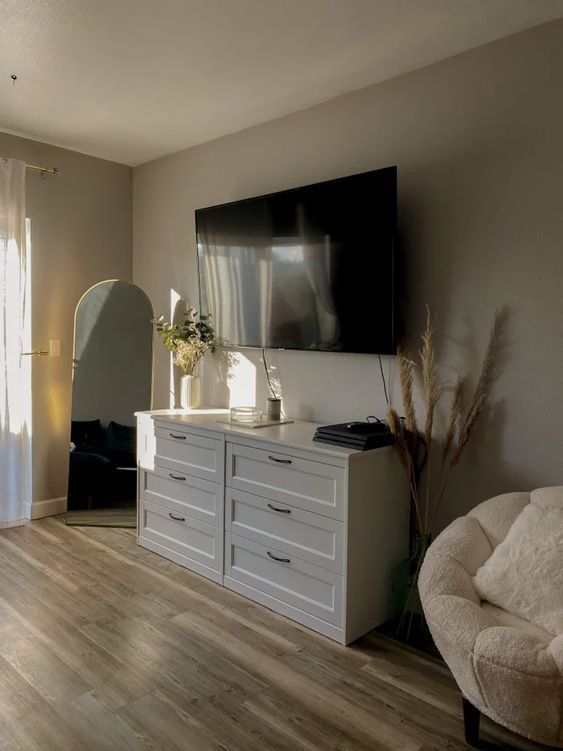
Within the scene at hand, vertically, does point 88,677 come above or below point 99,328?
below

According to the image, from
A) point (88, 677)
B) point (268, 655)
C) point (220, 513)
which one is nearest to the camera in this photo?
point (88, 677)

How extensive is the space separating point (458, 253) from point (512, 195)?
32 cm

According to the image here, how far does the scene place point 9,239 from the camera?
3.64 metres

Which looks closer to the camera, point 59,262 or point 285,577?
point 285,577

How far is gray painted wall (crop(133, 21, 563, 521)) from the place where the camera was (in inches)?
93.2

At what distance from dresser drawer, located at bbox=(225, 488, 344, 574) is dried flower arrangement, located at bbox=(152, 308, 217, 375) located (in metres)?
1.09

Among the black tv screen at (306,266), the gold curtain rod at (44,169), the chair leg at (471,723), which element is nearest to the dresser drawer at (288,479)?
the black tv screen at (306,266)

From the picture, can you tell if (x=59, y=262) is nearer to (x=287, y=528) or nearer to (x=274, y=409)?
(x=274, y=409)

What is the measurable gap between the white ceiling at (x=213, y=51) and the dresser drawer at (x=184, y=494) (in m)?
2.03

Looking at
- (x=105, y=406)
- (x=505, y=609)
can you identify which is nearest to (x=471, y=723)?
(x=505, y=609)

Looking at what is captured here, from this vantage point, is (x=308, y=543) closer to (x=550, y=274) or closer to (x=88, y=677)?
(x=88, y=677)

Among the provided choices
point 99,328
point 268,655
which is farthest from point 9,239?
point 268,655

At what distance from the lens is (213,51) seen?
2.59m

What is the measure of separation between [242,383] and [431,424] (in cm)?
140
